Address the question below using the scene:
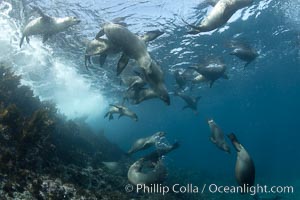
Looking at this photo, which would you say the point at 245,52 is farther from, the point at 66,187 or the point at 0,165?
the point at 0,165

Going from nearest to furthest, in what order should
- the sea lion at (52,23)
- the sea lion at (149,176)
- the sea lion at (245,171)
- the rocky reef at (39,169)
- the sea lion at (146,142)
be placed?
1. the sea lion at (245,171)
2. the rocky reef at (39,169)
3. the sea lion at (149,176)
4. the sea lion at (52,23)
5. the sea lion at (146,142)

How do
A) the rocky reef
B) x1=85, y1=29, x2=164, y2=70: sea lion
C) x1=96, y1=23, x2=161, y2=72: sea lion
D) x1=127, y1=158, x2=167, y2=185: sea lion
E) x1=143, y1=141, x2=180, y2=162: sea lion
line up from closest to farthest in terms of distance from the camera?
x1=96, y1=23, x2=161, y2=72: sea lion → x1=85, y1=29, x2=164, y2=70: sea lion → the rocky reef → x1=127, y1=158, x2=167, y2=185: sea lion → x1=143, y1=141, x2=180, y2=162: sea lion

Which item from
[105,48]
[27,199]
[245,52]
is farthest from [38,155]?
[245,52]

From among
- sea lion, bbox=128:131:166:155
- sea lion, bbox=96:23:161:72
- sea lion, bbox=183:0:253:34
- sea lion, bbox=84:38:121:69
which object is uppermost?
sea lion, bbox=183:0:253:34

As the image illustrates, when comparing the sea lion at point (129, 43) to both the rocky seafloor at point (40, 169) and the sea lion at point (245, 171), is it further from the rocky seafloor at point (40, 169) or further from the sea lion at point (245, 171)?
the rocky seafloor at point (40, 169)

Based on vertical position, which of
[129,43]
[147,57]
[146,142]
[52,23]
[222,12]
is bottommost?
[146,142]

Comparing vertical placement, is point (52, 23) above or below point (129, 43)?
below

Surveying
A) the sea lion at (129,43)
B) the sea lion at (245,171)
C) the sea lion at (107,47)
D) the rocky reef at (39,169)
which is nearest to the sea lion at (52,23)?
the sea lion at (107,47)

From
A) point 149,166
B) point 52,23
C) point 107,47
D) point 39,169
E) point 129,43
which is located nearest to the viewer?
point 129,43

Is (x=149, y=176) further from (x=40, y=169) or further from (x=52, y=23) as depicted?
(x=52, y=23)

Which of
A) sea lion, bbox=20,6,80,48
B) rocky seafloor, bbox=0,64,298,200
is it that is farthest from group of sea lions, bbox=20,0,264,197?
rocky seafloor, bbox=0,64,298,200

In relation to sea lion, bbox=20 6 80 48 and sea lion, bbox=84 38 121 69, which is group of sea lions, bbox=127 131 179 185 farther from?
sea lion, bbox=20 6 80 48

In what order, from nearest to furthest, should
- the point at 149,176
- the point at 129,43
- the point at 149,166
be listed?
the point at 129,43 → the point at 149,176 → the point at 149,166

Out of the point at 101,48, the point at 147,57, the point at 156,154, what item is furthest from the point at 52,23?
the point at 156,154
